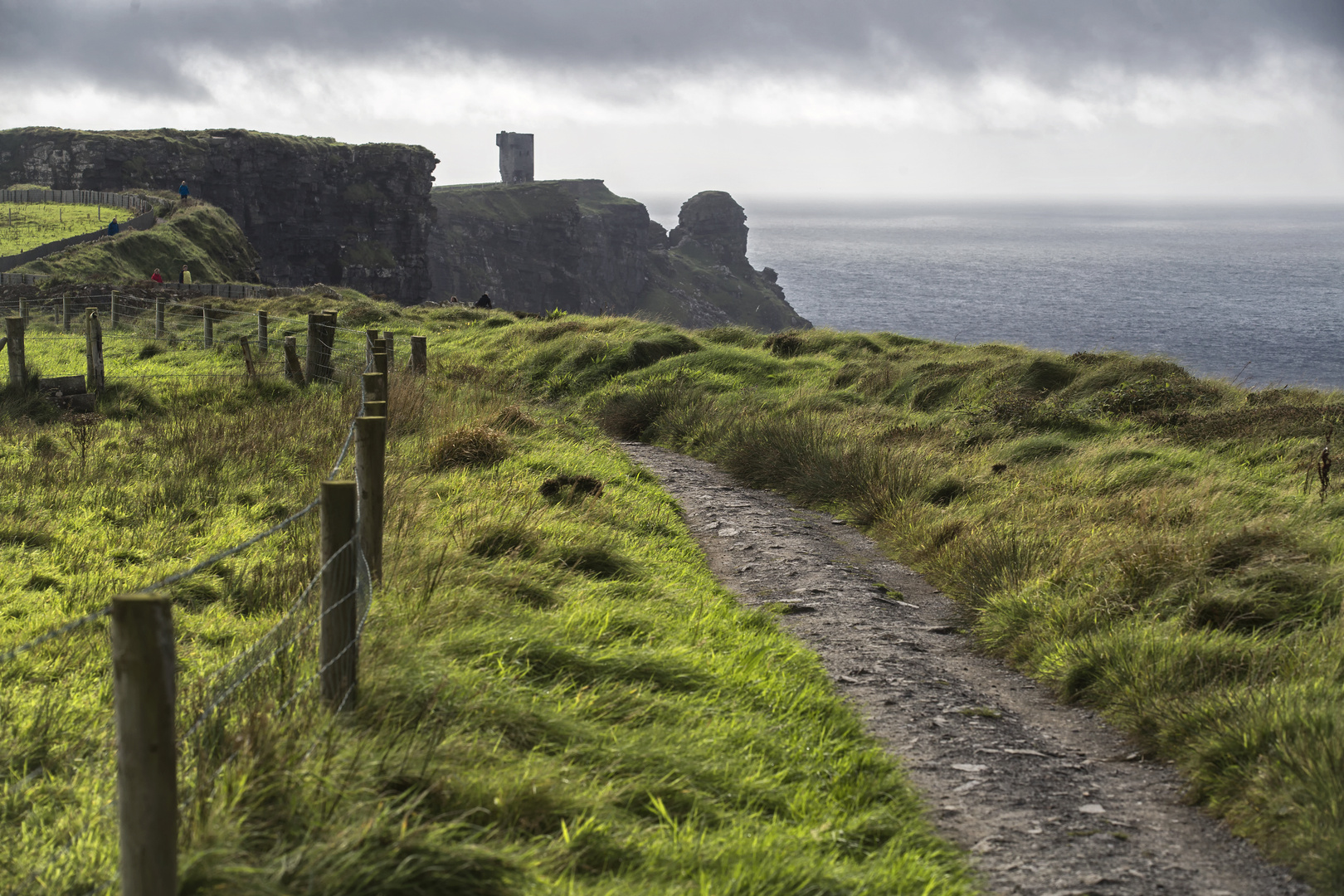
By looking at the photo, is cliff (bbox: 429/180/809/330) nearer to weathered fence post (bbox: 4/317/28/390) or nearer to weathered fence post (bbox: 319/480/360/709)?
weathered fence post (bbox: 4/317/28/390)

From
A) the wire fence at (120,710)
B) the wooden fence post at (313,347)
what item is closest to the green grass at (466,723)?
the wire fence at (120,710)

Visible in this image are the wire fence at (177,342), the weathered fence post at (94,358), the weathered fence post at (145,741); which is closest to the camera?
the weathered fence post at (145,741)

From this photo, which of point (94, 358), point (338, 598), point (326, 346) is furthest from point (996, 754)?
point (94, 358)

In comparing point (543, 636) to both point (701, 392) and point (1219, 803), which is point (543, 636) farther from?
point (701, 392)

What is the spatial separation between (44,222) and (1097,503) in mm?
63588

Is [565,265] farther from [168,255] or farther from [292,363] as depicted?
[292,363]

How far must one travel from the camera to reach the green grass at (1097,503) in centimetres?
505

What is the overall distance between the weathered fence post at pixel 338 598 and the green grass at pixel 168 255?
39.0 m

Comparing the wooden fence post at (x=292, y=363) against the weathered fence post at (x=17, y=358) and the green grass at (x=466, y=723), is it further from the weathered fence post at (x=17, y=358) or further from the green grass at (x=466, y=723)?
the green grass at (x=466, y=723)

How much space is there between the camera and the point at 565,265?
17150 cm

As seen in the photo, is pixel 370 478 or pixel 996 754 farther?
pixel 996 754

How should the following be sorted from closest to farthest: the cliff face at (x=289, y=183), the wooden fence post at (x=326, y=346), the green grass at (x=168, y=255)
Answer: the wooden fence post at (x=326, y=346), the green grass at (x=168, y=255), the cliff face at (x=289, y=183)

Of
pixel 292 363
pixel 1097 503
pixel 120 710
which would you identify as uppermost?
pixel 292 363

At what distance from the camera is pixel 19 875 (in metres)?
3.16
